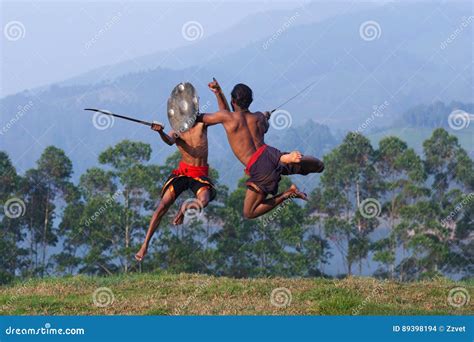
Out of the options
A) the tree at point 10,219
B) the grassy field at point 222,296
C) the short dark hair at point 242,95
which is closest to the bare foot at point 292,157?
the short dark hair at point 242,95

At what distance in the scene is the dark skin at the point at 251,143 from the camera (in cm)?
1094

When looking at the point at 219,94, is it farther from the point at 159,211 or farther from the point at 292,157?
the point at 159,211

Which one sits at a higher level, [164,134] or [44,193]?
[44,193]

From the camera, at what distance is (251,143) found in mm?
11016

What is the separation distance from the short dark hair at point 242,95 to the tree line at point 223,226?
19058 millimetres

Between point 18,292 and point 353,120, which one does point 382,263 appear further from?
point 353,120

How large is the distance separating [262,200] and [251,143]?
72 centimetres

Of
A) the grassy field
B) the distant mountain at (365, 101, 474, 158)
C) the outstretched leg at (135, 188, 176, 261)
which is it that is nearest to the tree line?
the grassy field

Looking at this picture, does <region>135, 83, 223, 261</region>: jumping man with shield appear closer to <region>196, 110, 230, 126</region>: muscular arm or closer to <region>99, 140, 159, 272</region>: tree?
<region>196, 110, 230, 126</region>: muscular arm

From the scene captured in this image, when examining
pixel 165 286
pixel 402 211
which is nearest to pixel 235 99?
pixel 165 286

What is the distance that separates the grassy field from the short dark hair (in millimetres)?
2761

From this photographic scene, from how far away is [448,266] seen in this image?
1415 inches

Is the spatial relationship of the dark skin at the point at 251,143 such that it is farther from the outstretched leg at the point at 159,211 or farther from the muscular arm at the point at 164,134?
the outstretched leg at the point at 159,211

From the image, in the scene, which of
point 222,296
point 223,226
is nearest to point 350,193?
point 223,226
